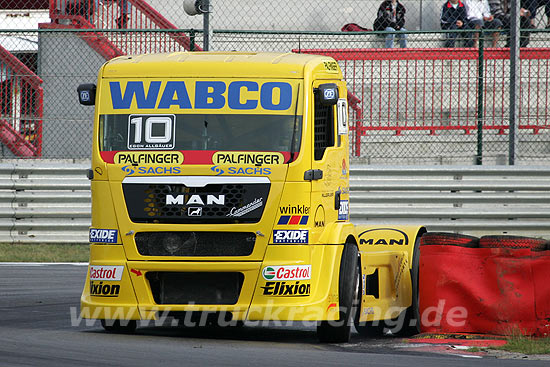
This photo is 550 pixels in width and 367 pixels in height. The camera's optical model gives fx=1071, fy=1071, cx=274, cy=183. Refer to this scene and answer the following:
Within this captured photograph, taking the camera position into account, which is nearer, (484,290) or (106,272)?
(106,272)

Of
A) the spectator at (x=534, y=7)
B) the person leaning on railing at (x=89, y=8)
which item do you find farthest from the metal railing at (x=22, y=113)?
the spectator at (x=534, y=7)

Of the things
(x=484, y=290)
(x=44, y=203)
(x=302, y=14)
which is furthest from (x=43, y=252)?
(x=302, y=14)

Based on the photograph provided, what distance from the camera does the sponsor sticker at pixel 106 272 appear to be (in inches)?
306

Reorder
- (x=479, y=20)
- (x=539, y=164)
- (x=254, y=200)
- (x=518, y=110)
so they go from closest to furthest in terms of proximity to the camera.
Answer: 1. (x=254, y=200)
2. (x=518, y=110)
3. (x=539, y=164)
4. (x=479, y=20)

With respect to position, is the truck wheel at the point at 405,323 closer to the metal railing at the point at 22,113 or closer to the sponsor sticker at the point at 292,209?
the sponsor sticker at the point at 292,209

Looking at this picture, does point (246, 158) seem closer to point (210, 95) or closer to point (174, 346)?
point (210, 95)

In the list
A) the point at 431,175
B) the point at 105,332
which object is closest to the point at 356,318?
the point at 105,332

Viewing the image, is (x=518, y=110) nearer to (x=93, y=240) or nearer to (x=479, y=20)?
(x=479, y=20)

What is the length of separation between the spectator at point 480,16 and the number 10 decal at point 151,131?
1163 centimetres

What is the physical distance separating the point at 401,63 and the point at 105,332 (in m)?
8.32

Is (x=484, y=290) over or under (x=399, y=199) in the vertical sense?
under

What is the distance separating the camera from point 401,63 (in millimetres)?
15375

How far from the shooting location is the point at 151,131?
7.91 meters

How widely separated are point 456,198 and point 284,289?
7.08m
